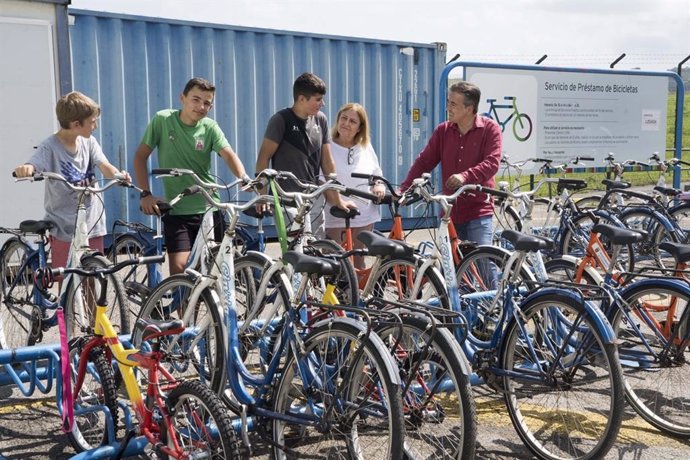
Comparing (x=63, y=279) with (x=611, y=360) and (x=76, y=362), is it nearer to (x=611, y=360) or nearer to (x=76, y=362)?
(x=76, y=362)

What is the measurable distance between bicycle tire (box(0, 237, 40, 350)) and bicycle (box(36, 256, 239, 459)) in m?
1.69

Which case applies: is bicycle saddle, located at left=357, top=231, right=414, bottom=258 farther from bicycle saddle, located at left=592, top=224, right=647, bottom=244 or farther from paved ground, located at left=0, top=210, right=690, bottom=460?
bicycle saddle, located at left=592, top=224, right=647, bottom=244

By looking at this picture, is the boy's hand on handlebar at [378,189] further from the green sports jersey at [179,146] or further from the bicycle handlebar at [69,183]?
the bicycle handlebar at [69,183]

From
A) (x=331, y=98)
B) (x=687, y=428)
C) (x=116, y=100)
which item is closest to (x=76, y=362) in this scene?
(x=687, y=428)

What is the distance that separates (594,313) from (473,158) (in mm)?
2243

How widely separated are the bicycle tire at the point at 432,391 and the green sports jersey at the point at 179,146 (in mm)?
2306

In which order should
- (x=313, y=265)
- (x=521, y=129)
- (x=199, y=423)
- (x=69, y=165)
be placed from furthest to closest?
(x=521, y=129)
(x=69, y=165)
(x=313, y=265)
(x=199, y=423)

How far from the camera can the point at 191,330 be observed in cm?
428

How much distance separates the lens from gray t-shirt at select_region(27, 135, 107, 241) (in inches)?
209

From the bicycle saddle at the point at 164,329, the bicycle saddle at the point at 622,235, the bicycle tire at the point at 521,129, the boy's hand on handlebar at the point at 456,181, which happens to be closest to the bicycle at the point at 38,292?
the bicycle saddle at the point at 164,329

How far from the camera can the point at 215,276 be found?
165 inches

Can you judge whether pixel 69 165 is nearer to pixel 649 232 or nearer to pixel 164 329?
pixel 164 329

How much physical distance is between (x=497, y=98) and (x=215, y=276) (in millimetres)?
7062

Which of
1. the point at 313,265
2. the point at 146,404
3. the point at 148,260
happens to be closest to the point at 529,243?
the point at 313,265
